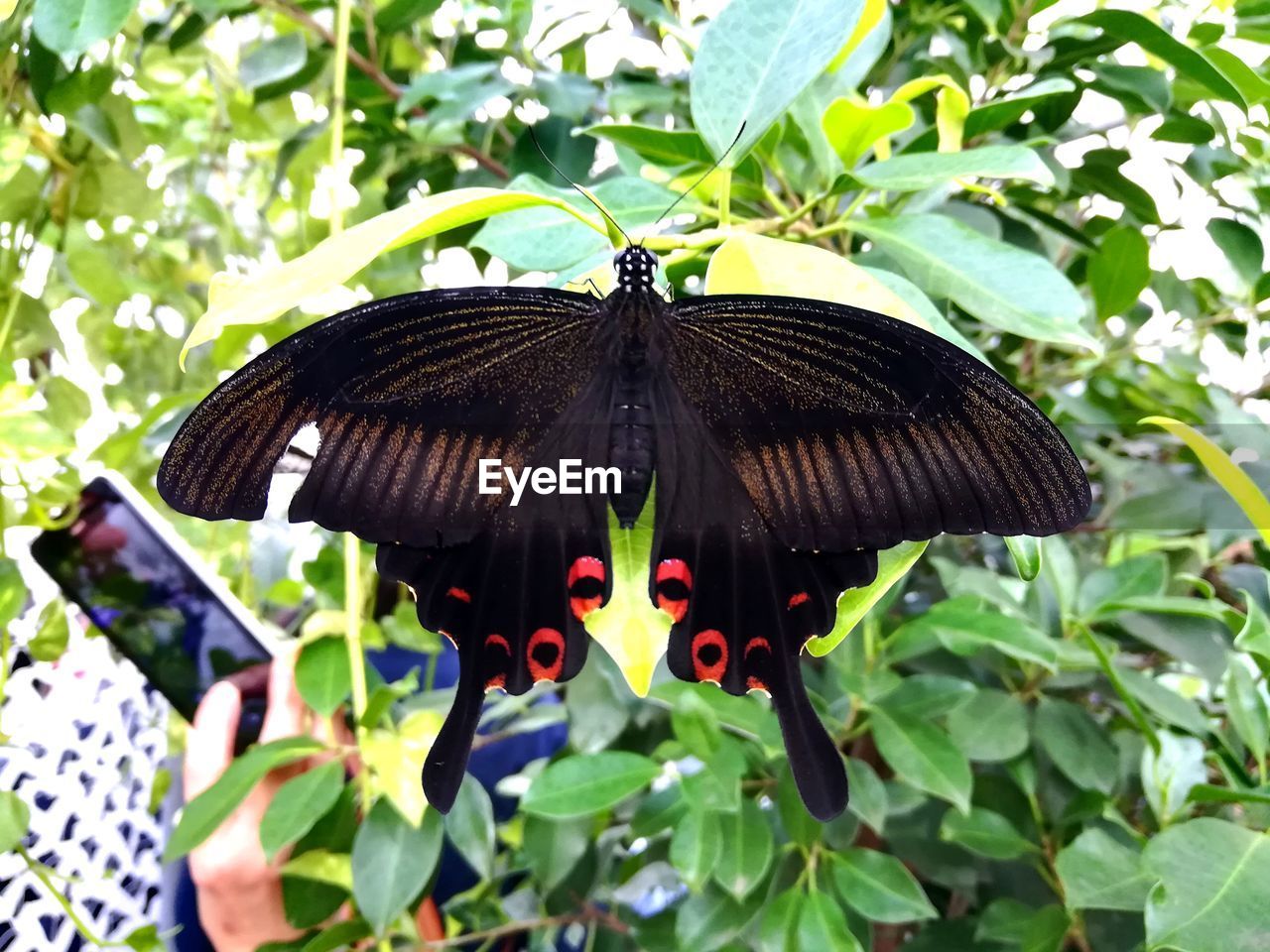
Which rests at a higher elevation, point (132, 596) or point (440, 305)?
point (440, 305)

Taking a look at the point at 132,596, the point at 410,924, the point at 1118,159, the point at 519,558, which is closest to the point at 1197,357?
the point at 1118,159

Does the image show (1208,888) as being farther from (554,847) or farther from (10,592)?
(10,592)

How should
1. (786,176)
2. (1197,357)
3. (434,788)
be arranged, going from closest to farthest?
(434,788)
(786,176)
(1197,357)

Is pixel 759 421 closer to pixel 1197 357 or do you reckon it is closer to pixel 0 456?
pixel 0 456

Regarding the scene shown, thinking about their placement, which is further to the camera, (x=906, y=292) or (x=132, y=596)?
(x=132, y=596)

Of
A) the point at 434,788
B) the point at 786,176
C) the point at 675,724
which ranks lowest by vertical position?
the point at 675,724

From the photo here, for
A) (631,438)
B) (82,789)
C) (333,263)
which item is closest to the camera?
(333,263)

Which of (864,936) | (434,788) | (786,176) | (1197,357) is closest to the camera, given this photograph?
(434,788)

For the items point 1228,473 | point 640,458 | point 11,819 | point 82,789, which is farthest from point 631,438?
point 82,789

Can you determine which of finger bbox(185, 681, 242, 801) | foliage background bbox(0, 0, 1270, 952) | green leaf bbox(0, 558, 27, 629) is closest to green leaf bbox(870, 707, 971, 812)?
foliage background bbox(0, 0, 1270, 952)
